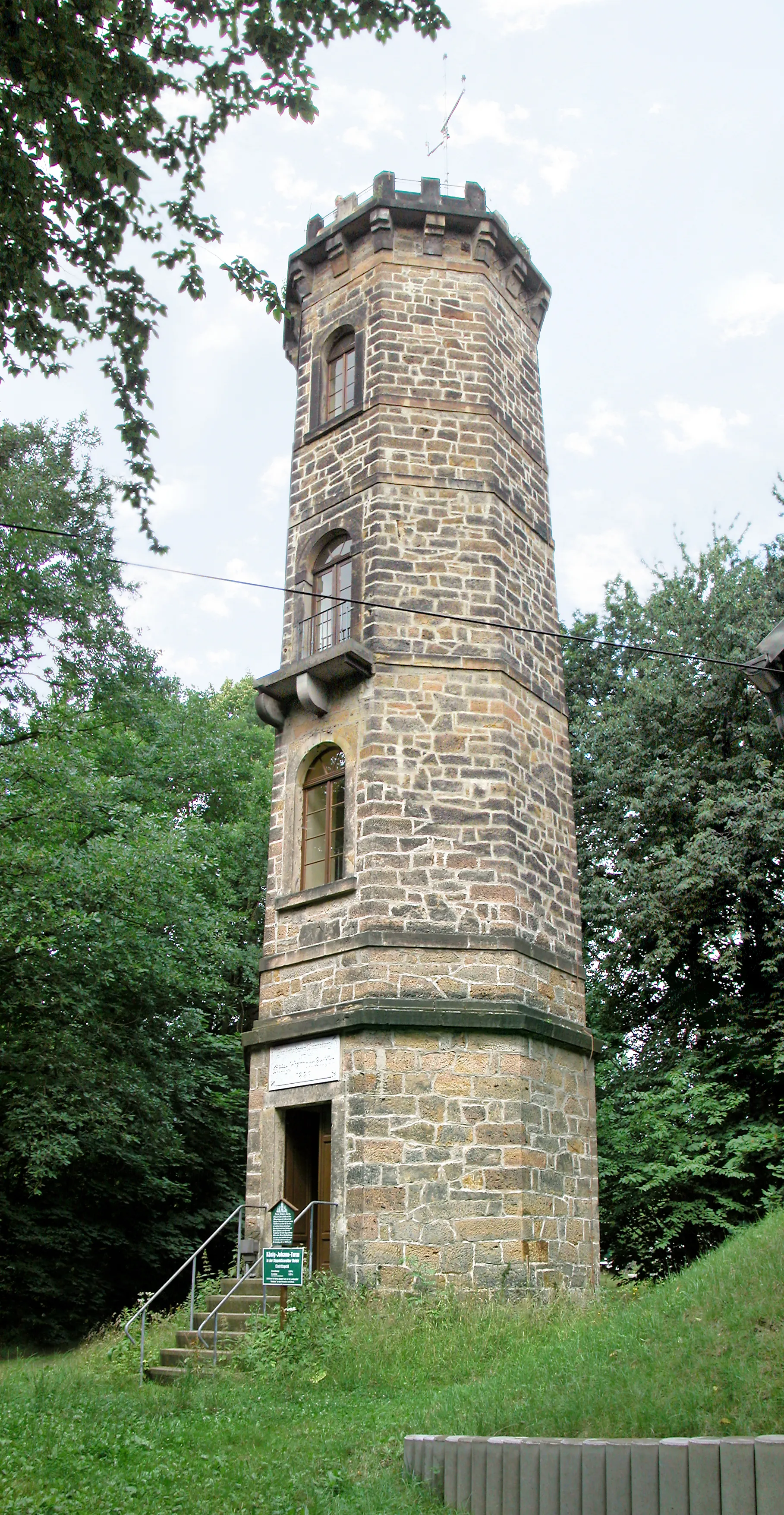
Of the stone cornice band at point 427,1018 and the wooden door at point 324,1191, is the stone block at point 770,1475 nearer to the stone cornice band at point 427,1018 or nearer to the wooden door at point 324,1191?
the stone cornice band at point 427,1018

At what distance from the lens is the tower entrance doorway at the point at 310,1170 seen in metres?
11.4

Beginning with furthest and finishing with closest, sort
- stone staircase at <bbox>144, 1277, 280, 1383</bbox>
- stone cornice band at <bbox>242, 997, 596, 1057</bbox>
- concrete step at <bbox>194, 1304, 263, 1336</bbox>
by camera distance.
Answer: stone cornice band at <bbox>242, 997, 596, 1057</bbox> → concrete step at <bbox>194, 1304, 263, 1336</bbox> → stone staircase at <bbox>144, 1277, 280, 1383</bbox>

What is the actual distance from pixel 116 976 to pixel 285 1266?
725cm

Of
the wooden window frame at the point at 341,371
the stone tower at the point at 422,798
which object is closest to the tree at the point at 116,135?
the stone tower at the point at 422,798

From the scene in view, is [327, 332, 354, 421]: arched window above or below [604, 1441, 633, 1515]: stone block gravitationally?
above

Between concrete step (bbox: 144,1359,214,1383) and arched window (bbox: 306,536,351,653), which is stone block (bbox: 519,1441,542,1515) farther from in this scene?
arched window (bbox: 306,536,351,653)

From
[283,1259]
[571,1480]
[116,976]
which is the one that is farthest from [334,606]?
[571,1480]

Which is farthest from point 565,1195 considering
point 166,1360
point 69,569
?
point 69,569

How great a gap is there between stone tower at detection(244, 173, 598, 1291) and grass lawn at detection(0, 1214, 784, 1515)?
38.5 inches

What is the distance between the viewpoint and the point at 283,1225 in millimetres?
10281

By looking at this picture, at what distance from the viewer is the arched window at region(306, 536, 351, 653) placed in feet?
44.5

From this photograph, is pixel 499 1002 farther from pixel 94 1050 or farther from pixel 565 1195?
pixel 94 1050

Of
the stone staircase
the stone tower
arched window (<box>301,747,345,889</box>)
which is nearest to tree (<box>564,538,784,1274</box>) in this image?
the stone tower

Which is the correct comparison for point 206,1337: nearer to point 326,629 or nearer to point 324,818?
point 324,818
